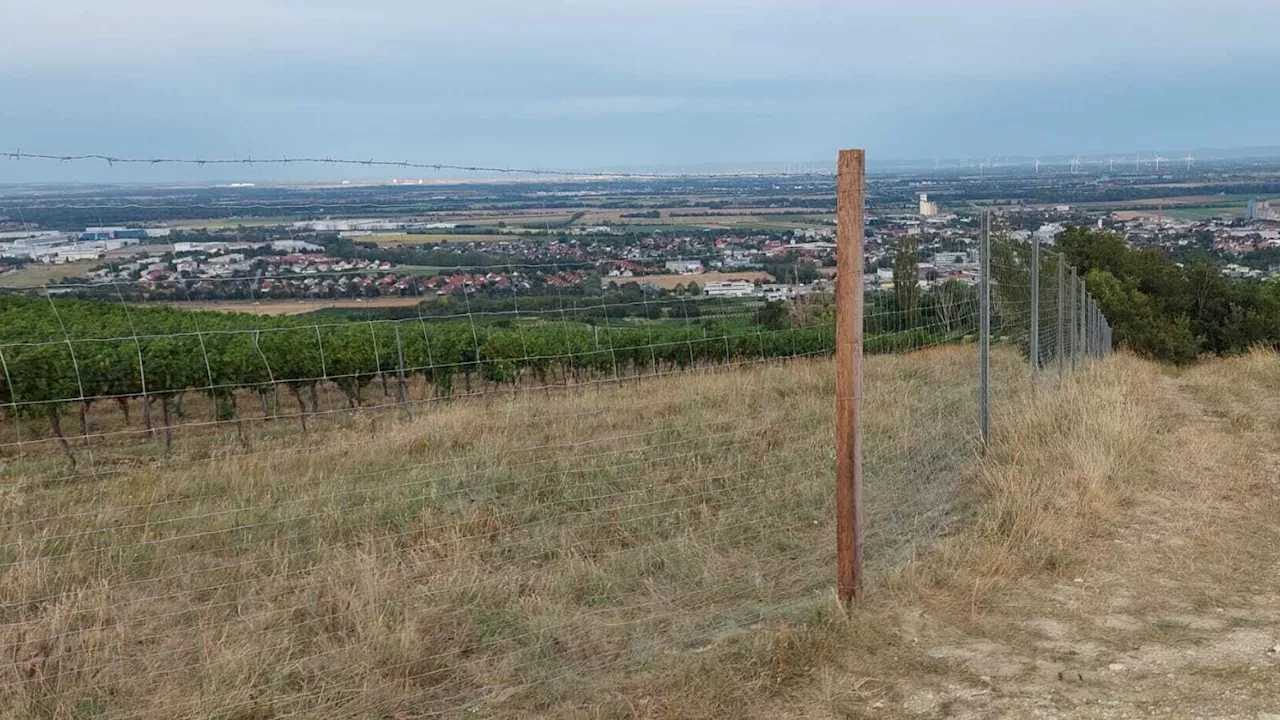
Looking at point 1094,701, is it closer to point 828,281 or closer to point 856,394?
point 856,394

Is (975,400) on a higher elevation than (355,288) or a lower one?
lower

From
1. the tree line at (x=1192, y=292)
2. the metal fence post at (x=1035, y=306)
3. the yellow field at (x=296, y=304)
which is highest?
the yellow field at (x=296, y=304)

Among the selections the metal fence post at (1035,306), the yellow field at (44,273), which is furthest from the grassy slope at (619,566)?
the yellow field at (44,273)

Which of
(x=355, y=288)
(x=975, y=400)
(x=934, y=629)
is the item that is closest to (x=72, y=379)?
(x=355, y=288)

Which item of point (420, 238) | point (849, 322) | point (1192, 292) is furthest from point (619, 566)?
point (1192, 292)

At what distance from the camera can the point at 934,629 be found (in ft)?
14.3

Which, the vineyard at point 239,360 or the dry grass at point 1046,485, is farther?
the vineyard at point 239,360

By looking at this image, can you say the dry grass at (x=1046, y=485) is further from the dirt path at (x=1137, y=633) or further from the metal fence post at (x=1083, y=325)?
the metal fence post at (x=1083, y=325)

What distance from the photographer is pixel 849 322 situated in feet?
13.8

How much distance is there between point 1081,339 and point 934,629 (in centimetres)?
839

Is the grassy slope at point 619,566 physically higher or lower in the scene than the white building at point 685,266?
lower

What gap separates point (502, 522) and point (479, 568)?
98cm

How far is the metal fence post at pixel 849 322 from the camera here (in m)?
4.17

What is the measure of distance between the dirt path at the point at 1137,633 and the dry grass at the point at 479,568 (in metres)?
0.53
